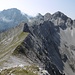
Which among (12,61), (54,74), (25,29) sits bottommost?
(54,74)

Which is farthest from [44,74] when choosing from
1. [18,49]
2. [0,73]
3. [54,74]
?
[54,74]

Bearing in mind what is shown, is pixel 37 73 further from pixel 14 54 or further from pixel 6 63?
pixel 14 54

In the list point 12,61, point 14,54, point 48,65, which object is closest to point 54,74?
point 48,65

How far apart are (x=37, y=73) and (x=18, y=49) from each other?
210 ft

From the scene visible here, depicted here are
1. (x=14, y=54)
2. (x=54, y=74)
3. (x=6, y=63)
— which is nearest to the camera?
(x=6, y=63)

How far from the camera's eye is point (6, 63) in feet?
289

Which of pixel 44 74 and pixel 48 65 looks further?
pixel 48 65

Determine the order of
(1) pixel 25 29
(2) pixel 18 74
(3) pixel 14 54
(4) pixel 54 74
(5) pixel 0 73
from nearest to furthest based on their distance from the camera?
(2) pixel 18 74, (5) pixel 0 73, (3) pixel 14 54, (4) pixel 54 74, (1) pixel 25 29

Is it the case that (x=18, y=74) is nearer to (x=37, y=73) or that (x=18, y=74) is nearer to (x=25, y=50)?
(x=37, y=73)

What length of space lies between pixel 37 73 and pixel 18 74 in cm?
538

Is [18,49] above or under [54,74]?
above

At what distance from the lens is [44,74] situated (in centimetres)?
5738

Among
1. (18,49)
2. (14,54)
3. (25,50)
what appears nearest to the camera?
(14,54)

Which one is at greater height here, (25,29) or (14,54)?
(25,29)
